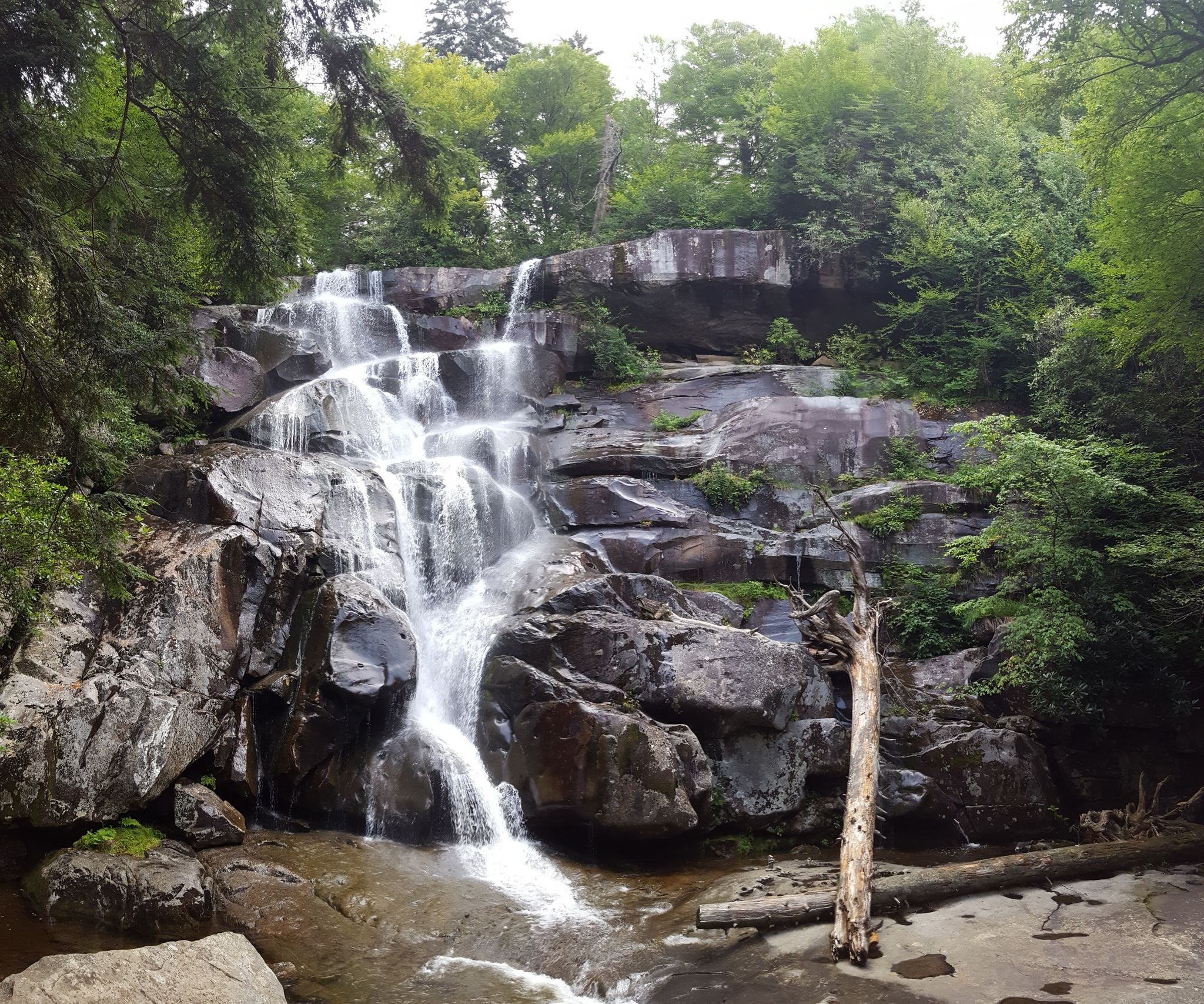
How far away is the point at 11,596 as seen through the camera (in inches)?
301

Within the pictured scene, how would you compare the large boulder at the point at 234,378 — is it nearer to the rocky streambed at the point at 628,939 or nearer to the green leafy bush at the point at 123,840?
the green leafy bush at the point at 123,840

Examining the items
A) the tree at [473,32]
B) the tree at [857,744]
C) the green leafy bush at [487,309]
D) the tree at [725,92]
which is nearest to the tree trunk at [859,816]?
the tree at [857,744]

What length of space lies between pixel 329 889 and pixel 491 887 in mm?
1691

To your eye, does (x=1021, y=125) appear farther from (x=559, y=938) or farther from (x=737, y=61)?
(x=559, y=938)

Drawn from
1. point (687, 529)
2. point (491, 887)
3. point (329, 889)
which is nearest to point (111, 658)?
point (329, 889)

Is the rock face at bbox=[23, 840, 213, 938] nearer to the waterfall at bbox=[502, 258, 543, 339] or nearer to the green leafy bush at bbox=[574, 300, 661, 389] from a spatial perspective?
the green leafy bush at bbox=[574, 300, 661, 389]

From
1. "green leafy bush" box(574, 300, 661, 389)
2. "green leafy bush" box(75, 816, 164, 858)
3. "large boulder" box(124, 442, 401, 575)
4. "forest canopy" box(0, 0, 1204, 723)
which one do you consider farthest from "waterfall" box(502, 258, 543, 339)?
"green leafy bush" box(75, 816, 164, 858)

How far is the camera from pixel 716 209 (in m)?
24.2

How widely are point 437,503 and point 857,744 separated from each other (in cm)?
797

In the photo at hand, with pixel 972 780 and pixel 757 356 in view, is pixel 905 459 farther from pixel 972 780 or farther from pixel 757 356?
pixel 972 780

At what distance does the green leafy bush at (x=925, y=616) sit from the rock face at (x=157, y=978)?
10999mm

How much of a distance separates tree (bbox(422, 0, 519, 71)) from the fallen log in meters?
39.3

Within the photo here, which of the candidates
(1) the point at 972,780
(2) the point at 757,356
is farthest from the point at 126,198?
(2) the point at 757,356

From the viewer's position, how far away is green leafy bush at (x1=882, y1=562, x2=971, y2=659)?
14438mm
